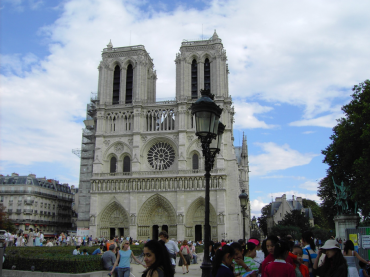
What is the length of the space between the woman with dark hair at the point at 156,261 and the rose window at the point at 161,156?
36.9 meters

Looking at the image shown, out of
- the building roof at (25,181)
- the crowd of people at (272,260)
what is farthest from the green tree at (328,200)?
the building roof at (25,181)

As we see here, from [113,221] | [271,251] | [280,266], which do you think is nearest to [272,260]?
[271,251]

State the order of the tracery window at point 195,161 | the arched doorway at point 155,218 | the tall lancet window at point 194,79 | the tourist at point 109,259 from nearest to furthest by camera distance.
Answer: the tourist at point 109,259, the arched doorway at point 155,218, the tracery window at point 195,161, the tall lancet window at point 194,79

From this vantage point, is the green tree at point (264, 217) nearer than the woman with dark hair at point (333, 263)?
No

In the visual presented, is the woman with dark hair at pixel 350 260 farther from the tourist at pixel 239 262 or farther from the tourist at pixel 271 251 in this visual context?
the tourist at pixel 239 262

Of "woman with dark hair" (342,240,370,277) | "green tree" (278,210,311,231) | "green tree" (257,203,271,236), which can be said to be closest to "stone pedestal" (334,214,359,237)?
"woman with dark hair" (342,240,370,277)

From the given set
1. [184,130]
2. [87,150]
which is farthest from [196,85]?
[87,150]

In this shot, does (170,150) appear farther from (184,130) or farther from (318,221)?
(318,221)

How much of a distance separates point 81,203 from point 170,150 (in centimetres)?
1206

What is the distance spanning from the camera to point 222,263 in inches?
192

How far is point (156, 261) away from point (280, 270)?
169 cm

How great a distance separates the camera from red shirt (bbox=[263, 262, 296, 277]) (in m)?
4.70

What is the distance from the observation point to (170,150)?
135ft

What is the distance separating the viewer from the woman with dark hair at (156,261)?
3982 millimetres
